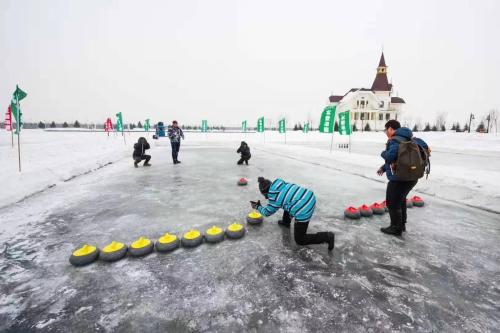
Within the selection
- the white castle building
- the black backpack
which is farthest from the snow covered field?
the white castle building

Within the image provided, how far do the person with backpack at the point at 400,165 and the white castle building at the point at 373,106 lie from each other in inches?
2480

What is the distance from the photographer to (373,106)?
61031mm

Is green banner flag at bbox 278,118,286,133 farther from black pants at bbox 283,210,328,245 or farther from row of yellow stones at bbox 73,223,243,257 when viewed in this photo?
black pants at bbox 283,210,328,245

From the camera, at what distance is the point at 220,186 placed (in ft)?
23.2

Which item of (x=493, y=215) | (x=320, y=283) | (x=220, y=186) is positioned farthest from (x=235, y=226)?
(x=493, y=215)

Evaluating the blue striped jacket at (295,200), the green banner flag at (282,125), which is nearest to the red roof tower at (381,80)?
the green banner flag at (282,125)

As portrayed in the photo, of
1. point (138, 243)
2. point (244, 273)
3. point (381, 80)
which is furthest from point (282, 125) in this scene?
point (381, 80)

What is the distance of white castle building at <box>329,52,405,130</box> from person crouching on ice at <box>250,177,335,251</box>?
64158 mm

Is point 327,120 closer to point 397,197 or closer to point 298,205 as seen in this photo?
point 397,197

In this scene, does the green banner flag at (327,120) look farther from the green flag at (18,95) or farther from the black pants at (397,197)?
the green flag at (18,95)

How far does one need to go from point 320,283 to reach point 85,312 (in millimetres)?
2255

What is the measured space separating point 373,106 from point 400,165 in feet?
218

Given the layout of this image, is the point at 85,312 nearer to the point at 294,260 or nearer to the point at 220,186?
the point at 294,260

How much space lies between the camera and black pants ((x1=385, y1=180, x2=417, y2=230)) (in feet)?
11.8
